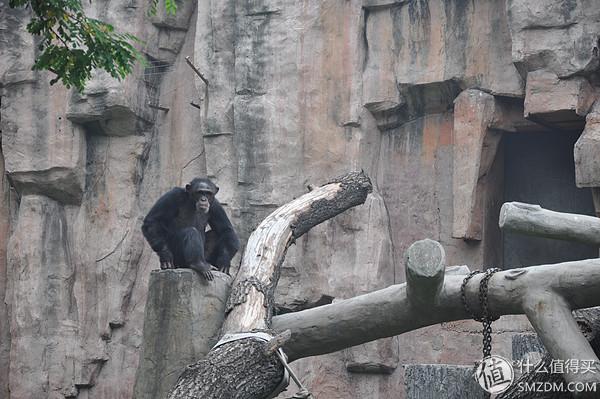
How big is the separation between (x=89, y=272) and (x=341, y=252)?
3331 millimetres

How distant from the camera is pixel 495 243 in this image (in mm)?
11797

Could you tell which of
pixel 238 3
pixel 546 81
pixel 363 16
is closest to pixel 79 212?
pixel 238 3

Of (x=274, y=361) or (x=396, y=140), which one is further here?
(x=396, y=140)

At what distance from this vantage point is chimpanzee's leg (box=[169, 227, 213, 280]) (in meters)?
7.86

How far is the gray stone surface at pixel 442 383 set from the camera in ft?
20.2

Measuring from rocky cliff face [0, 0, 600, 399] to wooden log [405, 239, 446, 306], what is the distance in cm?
512

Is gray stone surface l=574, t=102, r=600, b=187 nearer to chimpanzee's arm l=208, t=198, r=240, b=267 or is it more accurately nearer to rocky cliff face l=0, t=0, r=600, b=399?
rocky cliff face l=0, t=0, r=600, b=399

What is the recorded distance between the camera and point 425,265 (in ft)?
18.2

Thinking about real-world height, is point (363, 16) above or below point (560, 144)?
above

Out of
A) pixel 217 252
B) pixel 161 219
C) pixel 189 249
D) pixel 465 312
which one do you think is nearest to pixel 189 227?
pixel 189 249

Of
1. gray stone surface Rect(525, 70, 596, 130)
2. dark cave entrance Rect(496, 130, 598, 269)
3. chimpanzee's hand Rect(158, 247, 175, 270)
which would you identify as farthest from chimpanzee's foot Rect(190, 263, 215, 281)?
dark cave entrance Rect(496, 130, 598, 269)

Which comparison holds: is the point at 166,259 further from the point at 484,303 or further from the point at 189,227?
the point at 484,303

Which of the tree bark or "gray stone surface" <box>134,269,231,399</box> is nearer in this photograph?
the tree bark

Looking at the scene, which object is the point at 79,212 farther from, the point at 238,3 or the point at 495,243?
the point at 495,243
